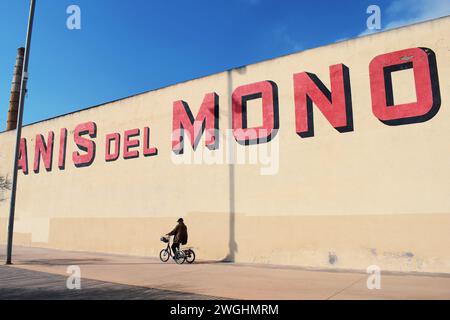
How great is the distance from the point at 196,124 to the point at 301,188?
5352 mm

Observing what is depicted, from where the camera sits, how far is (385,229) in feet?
35.8

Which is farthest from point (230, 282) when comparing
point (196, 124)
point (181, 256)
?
point (196, 124)

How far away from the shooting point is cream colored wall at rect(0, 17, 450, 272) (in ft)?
34.9

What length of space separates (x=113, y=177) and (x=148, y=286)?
9.83 metres

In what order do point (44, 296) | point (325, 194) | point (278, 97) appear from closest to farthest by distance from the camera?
point (44, 296) → point (325, 194) → point (278, 97)

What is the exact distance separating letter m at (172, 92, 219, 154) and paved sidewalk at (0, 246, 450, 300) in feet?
17.0

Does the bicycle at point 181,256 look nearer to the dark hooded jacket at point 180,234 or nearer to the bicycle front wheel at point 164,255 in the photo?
the bicycle front wheel at point 164,255

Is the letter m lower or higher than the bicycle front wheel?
higher

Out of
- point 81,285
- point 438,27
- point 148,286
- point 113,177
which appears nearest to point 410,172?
point 438,27

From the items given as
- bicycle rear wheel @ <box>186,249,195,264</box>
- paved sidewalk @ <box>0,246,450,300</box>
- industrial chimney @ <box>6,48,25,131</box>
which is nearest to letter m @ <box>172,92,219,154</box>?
bicycle rear wheel @ <box>186,249,195,264</box>

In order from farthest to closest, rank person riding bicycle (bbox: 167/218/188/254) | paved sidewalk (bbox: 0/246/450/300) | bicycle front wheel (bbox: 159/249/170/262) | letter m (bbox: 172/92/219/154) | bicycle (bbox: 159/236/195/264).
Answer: letter m (bbox: 172/92/219/154)
bicycle front wheel (bbox: 159/249/170/262)
person riding bicycle (bbox: 167/218/188/254)
bicycle (bbox: 159/236/195/264)
paved sidewalk (bbox: 0/246/450/300)

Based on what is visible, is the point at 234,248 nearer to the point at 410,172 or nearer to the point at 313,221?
the point at 313,221

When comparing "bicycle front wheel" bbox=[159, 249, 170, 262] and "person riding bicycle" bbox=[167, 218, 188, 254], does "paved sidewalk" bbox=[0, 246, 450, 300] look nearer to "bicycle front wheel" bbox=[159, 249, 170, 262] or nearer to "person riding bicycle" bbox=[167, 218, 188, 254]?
"person riding bicycle" bbox=[167, 218, 188, 254]

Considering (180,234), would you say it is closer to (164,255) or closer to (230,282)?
(164,255)
